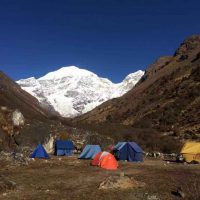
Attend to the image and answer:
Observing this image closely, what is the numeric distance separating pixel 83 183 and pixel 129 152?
1546 cm

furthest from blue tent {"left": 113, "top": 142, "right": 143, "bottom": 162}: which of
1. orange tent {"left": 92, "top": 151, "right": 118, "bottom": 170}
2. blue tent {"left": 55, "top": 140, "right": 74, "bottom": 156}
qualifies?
blue tent {"left": 55, "top": 140, "right": 74, "bottom": 156}

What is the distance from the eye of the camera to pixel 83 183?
68.6ft

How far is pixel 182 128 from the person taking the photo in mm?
61219

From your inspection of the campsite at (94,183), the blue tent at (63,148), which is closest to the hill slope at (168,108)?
the blue tent at (63,148)

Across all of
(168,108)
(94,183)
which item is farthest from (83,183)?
(168,108)

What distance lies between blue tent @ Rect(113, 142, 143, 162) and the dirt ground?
7.75m

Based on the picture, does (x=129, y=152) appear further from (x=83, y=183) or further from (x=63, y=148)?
(x=83, y=183)

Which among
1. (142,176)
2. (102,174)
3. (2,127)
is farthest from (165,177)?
(2,127)

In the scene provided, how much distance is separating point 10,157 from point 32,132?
621 inches

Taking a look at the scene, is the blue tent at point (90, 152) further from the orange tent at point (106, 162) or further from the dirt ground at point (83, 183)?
the dirt ground at point (83, 183)

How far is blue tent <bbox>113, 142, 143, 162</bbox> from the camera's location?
116 feet

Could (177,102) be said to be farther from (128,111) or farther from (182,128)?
(128,111)

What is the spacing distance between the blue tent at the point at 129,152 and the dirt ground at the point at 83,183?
25.4 feet

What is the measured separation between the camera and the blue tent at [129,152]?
116 feet
